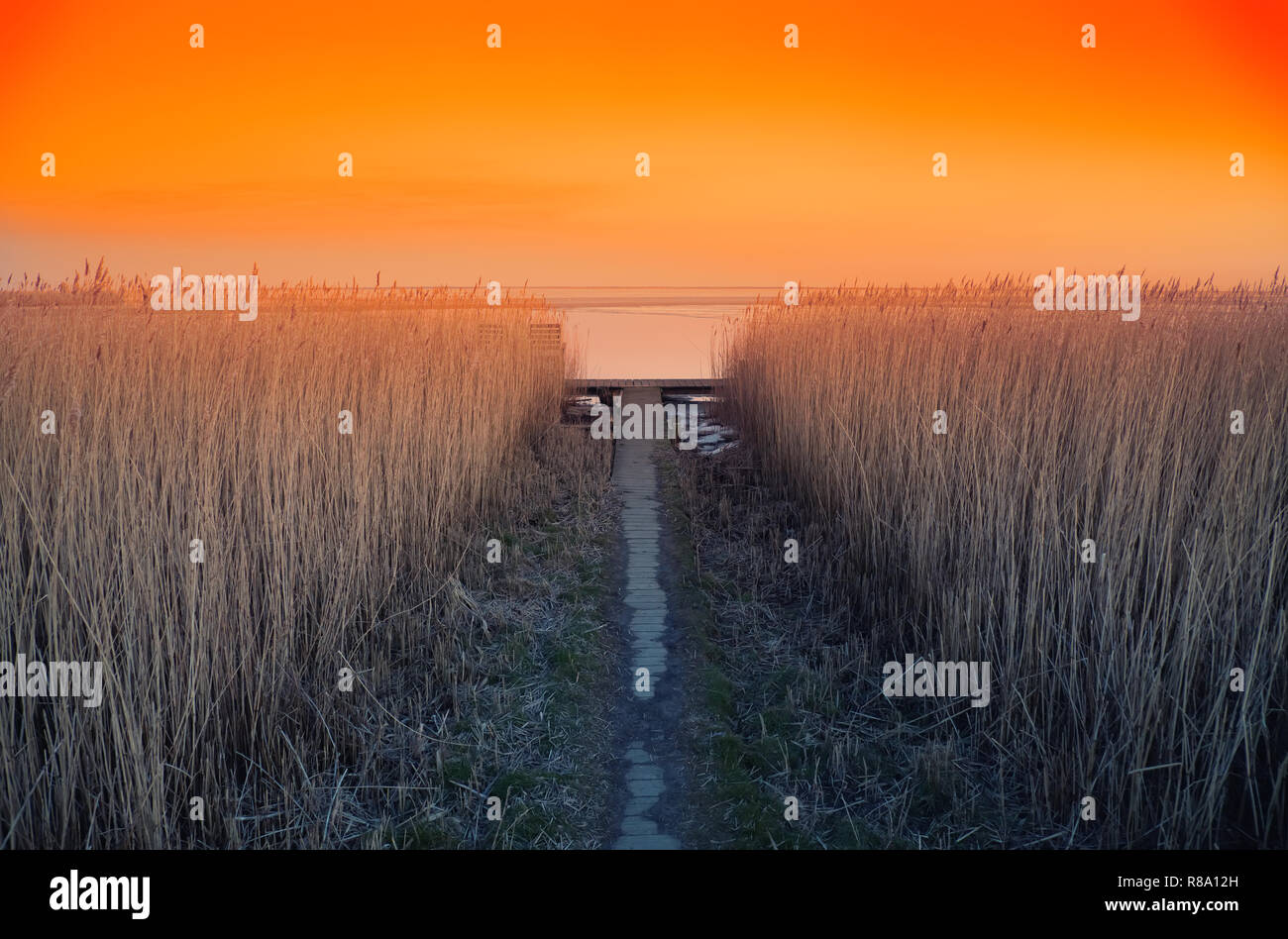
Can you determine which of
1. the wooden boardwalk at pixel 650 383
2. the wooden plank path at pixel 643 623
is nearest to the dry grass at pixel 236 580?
the wooden plank path at pixel 643 623

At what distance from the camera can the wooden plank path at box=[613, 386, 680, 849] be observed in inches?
112

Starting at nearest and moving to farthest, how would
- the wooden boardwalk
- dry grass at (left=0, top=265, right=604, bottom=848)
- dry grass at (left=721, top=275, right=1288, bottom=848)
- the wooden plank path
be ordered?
dry grass at (left=0, top=265, right=604, bottom=848), dry grass at (left=721, top=275, right=1288, bottom=848), the wooden plank path, the wooden boardwalk

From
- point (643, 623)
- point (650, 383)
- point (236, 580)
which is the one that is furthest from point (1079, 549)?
point (650, 383)

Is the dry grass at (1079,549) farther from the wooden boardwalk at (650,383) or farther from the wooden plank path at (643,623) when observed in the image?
the wooden boardwalk at (650,383)

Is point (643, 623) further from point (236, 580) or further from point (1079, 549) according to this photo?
point (1079, 549)

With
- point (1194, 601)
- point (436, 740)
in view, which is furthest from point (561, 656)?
point (1194, 601)

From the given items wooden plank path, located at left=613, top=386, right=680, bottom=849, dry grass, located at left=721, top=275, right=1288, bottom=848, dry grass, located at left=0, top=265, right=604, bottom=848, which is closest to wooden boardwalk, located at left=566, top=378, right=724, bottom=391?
wooden plank path, located at left=613, top=386, right=680, bottom=849

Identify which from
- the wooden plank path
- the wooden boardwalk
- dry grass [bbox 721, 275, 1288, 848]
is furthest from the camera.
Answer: the wooden boardwalk

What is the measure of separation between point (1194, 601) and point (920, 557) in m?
1.16

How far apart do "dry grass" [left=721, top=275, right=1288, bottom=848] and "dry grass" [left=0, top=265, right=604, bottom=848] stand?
73.6 inches

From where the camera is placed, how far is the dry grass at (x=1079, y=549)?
2.67 meters

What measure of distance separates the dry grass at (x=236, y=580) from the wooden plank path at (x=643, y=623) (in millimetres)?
570

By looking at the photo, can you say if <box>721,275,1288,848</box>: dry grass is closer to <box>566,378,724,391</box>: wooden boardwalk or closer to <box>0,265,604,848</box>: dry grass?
<box>0,265,604,848</box>: dry grass

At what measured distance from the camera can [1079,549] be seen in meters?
3.35
